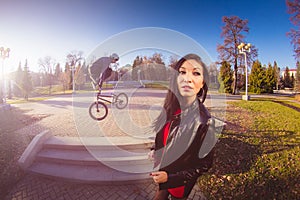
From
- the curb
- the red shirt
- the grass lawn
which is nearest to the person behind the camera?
the red shirt

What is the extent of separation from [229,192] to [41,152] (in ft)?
14.4

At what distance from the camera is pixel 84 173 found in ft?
9.18

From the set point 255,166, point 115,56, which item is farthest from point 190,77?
point 255,166

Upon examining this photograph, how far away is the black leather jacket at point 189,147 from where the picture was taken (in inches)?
37.1

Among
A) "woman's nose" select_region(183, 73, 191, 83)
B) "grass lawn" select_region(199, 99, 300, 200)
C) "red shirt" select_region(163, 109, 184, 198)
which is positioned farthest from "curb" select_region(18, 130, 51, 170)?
"woman's nose" select_region(183, 73, 191, 83)

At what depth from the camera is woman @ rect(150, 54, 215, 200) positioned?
0.95 meters

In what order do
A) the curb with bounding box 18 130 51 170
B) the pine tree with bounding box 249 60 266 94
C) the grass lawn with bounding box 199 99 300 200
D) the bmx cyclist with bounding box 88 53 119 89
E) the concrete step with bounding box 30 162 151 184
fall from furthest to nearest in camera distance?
the pine tree with bounding box 249 60 266 94 → the curb with bounding box 18 130 51 170 → the concrete step with bounding box 30 162 151 184 → the grass lawn with bounding box 199 99 300 200 → the bmx cyclist with bounding box 88 53 119 89

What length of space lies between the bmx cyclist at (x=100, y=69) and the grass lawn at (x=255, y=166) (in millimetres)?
2746

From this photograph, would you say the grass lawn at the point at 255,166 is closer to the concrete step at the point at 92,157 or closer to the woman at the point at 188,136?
the concrete step at the point at 92,157

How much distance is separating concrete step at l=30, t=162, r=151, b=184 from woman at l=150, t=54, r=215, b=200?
Result: 1.96 m

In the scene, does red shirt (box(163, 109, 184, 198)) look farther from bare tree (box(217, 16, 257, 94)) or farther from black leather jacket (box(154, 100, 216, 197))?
bare tree (box(217, 16, 257, 94))

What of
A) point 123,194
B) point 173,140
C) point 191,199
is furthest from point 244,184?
point 173,140

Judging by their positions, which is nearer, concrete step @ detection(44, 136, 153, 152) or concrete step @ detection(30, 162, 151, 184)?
concrete step @ detection(30, 162, 151, 184)

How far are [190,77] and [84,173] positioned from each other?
10.1ft
